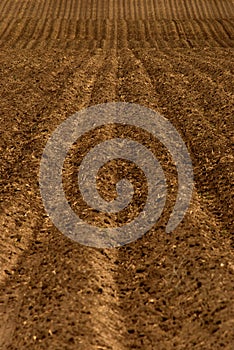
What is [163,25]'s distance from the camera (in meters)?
25.3

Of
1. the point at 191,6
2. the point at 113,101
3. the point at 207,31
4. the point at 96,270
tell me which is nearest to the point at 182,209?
the point at 96,270

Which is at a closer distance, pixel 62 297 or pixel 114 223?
pixel 62 297

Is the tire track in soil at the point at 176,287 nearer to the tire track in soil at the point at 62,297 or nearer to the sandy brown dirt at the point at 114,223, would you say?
the sandy brown dirt at the point at 114,223

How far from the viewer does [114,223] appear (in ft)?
24.4

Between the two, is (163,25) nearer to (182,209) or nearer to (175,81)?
(175,81)

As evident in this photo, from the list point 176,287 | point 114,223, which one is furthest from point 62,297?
point 114,223

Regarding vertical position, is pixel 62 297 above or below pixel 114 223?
above

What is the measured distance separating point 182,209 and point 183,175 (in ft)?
3.31

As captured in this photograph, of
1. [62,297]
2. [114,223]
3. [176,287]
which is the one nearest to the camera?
[62,297]

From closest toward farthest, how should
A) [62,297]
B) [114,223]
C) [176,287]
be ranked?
[62,297] → [176,287] → [114,223]

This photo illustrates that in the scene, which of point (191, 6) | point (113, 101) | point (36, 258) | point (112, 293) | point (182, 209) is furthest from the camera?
point (191, 6)

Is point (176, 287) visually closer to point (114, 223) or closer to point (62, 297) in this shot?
point (62, 297)

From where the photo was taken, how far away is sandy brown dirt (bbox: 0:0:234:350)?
5.56 meters

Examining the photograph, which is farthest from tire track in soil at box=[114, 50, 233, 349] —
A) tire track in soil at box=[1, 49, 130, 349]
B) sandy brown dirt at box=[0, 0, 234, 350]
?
tire track in soil at box=[1, 49, 130, 349]
